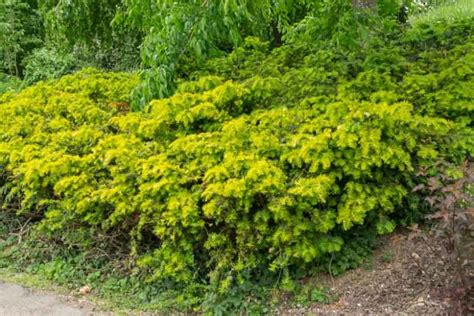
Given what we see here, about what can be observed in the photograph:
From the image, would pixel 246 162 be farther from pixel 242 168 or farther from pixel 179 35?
pixel 179 35

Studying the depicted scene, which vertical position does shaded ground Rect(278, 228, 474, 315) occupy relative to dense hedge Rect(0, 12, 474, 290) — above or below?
below

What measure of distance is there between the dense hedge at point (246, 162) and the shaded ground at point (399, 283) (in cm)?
19

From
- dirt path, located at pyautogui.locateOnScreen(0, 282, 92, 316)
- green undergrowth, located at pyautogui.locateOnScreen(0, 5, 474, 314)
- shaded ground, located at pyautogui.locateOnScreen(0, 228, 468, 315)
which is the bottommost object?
dirt path, located at pyautogui.locateOnScreen(0, 282, 92, 316)

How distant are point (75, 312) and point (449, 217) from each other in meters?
2.14

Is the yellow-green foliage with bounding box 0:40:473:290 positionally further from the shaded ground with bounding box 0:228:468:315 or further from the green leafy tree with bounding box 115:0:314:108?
the green leafy tree with bounding box 115:0:314:108

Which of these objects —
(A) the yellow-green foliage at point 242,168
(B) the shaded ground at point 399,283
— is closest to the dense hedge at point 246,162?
(A) the yellow-green foliage at point 242,168

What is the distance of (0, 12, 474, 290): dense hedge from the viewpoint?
3201 mm

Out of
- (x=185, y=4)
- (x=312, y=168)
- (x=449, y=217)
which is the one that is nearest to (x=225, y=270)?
(x=312, y=168)

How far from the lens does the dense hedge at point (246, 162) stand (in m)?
3.20

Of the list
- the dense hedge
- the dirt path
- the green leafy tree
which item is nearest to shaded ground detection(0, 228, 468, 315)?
the dirt path

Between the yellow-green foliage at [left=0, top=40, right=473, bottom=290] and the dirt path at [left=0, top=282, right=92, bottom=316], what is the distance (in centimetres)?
44

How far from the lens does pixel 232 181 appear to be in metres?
3.19

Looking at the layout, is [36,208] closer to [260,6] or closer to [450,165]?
[260,6]

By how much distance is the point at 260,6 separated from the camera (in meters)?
4.42
